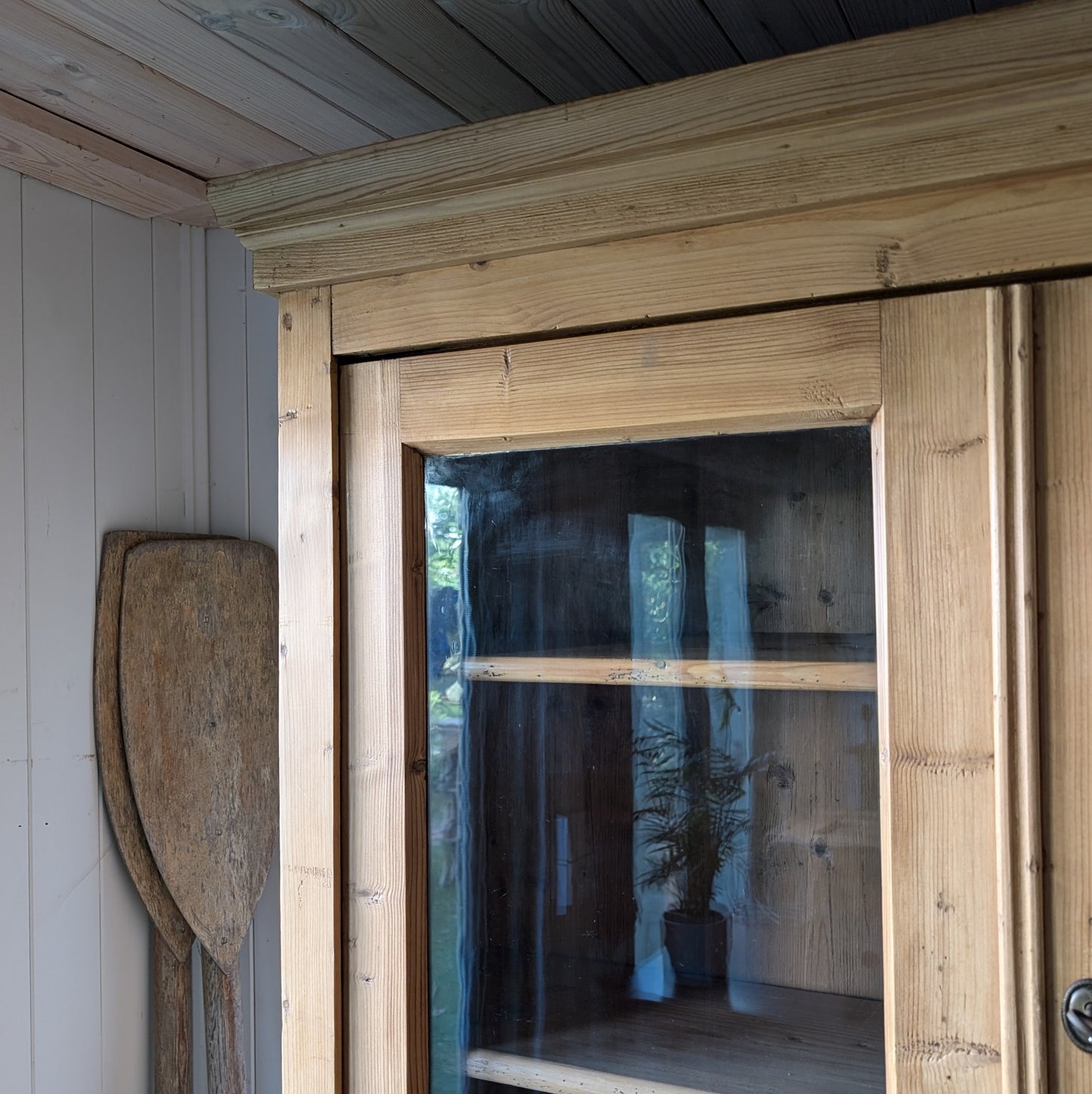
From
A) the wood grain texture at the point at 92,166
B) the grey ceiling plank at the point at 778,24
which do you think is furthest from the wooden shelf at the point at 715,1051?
the wood grain texture at the point at 92,166

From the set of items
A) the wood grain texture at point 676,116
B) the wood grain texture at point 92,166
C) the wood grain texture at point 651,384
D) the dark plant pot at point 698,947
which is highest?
the wood grain texture at point 92,166

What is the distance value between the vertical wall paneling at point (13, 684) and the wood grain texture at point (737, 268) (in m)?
0.64

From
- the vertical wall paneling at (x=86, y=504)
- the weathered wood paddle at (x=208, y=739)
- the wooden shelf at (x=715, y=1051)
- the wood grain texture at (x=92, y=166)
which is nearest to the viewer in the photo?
the wooden shelf at (x=715, y=1051)

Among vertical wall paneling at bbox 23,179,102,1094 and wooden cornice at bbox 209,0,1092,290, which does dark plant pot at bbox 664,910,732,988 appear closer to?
wooden cornice at bbox 209,0,1092,290

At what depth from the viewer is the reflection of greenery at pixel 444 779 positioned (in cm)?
85

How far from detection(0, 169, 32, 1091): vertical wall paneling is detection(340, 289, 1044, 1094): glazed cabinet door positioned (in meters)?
0.64

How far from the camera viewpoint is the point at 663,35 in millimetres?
1039

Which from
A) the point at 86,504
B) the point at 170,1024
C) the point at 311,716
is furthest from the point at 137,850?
the point at 311,716

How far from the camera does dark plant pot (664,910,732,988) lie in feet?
2.56

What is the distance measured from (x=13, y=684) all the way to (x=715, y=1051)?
952 millimetres

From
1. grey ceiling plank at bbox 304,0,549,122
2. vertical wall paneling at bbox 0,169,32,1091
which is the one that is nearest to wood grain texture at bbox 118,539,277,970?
vertical wall paneling at bbox 0,169,32,1091

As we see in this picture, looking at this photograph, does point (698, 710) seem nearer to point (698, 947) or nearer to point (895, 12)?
point (698, 947)

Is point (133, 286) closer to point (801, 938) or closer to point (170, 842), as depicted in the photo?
point (170, 842)

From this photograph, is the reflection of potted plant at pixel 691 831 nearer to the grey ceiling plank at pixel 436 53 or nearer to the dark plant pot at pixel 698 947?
the dark plant pot at pixel 698 947
